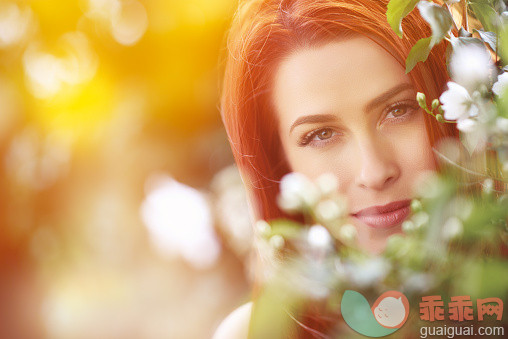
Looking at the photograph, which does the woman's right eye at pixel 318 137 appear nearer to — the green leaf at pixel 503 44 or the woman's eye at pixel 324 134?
the woman's eye at pixel 324 134

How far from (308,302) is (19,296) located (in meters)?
0.43

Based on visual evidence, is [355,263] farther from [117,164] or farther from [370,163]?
[117,164]

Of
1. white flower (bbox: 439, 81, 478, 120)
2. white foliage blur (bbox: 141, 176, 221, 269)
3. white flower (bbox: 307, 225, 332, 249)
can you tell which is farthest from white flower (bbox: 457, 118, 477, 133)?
white foliage blur (bbox: 141, 176, 221, 269)

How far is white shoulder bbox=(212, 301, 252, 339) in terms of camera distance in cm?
68

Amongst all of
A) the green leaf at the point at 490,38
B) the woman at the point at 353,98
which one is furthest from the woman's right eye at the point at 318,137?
the green leaf at the point at 490,38

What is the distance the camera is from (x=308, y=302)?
0.66 m

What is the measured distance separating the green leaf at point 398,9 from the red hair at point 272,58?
7 centimetres

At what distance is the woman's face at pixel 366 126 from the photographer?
25.2 inches

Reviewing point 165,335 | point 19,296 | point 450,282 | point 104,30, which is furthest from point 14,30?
point 450,282

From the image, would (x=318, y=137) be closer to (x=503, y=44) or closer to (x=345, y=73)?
(x=345, y=73)

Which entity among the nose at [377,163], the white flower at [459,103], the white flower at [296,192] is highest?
the white flower at [459,103]

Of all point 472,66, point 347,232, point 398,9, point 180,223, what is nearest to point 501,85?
point 472,66

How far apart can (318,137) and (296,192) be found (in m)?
0.08

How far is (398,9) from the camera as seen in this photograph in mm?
572
